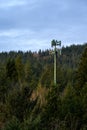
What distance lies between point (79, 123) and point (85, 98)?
3.60m

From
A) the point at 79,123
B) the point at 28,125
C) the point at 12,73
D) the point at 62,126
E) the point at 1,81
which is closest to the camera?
the point at 28,125

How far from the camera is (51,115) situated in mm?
26875

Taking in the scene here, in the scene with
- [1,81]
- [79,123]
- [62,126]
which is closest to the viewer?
[62,126]

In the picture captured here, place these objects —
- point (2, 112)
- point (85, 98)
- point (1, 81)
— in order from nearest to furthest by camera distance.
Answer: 1. point (2, 112)
2. point (85, 98)
3. point (1, 81)

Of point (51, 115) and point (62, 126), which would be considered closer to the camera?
point (62, 126)

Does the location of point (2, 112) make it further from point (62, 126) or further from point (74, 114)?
point (62, 126)

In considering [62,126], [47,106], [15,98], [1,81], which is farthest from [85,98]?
[1,81]

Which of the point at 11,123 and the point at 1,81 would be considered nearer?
the point at 11,123

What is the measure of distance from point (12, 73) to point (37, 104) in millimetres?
49427

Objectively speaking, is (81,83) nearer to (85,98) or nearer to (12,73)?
(85,98)

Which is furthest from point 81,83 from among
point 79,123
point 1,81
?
point 79,123

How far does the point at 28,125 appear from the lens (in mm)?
18734

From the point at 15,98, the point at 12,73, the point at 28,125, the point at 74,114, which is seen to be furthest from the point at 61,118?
the point at 12,73

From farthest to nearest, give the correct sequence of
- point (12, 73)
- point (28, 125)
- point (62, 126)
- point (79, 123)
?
1. point (12, 73)
2. point (79, 123)
3. point (62, 126)
4. point (28, 125)
